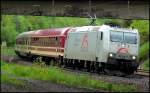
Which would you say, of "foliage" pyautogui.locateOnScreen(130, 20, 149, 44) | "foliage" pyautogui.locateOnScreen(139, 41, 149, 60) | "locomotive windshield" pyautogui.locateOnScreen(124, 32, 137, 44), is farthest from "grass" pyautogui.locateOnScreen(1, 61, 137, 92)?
"foliage" pyautogui.locateOnScreen(130, 20, 149, 44)

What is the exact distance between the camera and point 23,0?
1369 inches

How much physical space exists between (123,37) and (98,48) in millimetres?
1535

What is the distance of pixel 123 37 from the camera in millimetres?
27781

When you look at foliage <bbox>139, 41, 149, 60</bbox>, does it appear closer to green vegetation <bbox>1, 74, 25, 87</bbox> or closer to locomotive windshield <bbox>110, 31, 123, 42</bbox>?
locomotive windshield <bbox>110, 31, 123, 42</bbox>

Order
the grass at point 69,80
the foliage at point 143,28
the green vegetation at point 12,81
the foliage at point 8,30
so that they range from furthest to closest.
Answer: the foliage at point 8,30 → the foliage at point 143,28 → the grass at point 69,80 → the green vegetation at point 12,81

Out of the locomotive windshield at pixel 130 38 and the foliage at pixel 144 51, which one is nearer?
the locomotive windshield at pixel 130 38

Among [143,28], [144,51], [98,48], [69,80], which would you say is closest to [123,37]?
[98,48]

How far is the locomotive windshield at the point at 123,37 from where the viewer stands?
27.6 metres

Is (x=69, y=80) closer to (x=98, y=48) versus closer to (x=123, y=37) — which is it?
(x=98, y=48)

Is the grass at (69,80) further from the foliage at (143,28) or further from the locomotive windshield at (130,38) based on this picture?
the foliage at (143,28)

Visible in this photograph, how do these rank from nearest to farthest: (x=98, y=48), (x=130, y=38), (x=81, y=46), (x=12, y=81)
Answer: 1. (x=12, y=81)
2. (x=98, y=48)
3. (x=130, y=38)
4. (x=81, y=46)

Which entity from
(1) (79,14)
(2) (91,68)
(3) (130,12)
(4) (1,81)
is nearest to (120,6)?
(3) (130,12)

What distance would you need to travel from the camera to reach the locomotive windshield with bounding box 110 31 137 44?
27.6 meters

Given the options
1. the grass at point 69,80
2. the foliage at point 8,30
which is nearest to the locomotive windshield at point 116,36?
the grass at point 69,80
